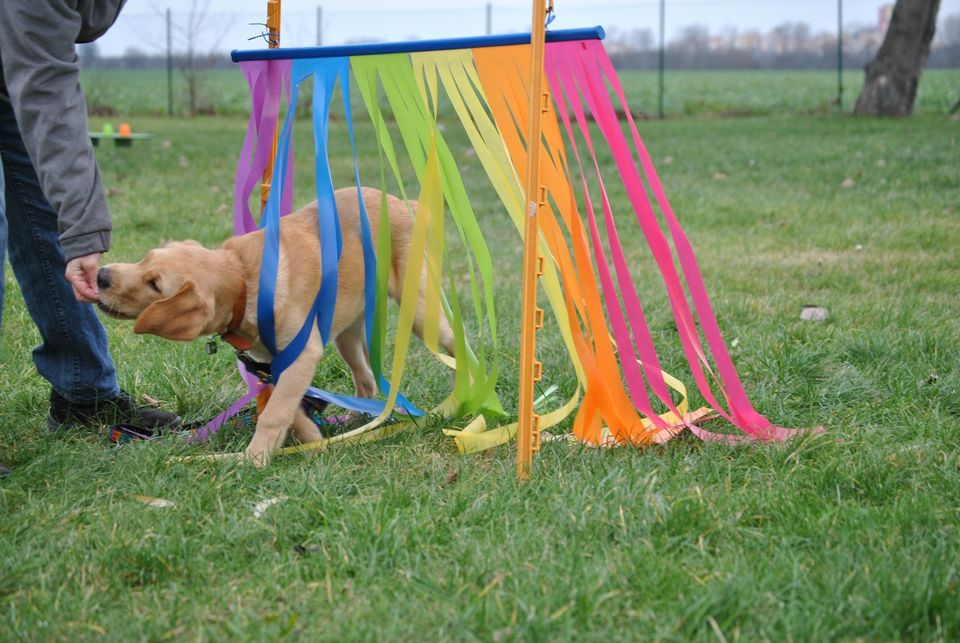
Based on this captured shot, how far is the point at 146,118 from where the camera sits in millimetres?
19531

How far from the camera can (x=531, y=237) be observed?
2982mm

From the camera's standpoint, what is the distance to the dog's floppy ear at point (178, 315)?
10.3ft

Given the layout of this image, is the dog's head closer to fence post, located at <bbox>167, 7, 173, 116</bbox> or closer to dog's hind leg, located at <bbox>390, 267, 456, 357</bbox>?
dog's hind leg, located at <bbox>390, 267, 456, 357</bbox>

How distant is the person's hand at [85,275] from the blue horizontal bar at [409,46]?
0.98 metres

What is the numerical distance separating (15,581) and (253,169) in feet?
6.20

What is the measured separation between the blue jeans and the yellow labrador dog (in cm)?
51

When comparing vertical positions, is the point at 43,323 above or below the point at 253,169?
below

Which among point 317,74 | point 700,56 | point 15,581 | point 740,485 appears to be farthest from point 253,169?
point 700,56

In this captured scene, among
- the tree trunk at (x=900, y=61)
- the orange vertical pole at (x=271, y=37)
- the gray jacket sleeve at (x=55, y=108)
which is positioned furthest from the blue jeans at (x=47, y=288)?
the tree trunk at (x=900, y=61)

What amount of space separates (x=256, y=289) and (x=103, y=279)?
510 mm

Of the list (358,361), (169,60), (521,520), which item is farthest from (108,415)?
(169,60)

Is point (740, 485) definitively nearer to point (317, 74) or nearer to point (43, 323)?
point (317, 74)

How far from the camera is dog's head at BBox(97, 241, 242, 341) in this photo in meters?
3.15

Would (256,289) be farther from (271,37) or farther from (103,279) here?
(271,37)
